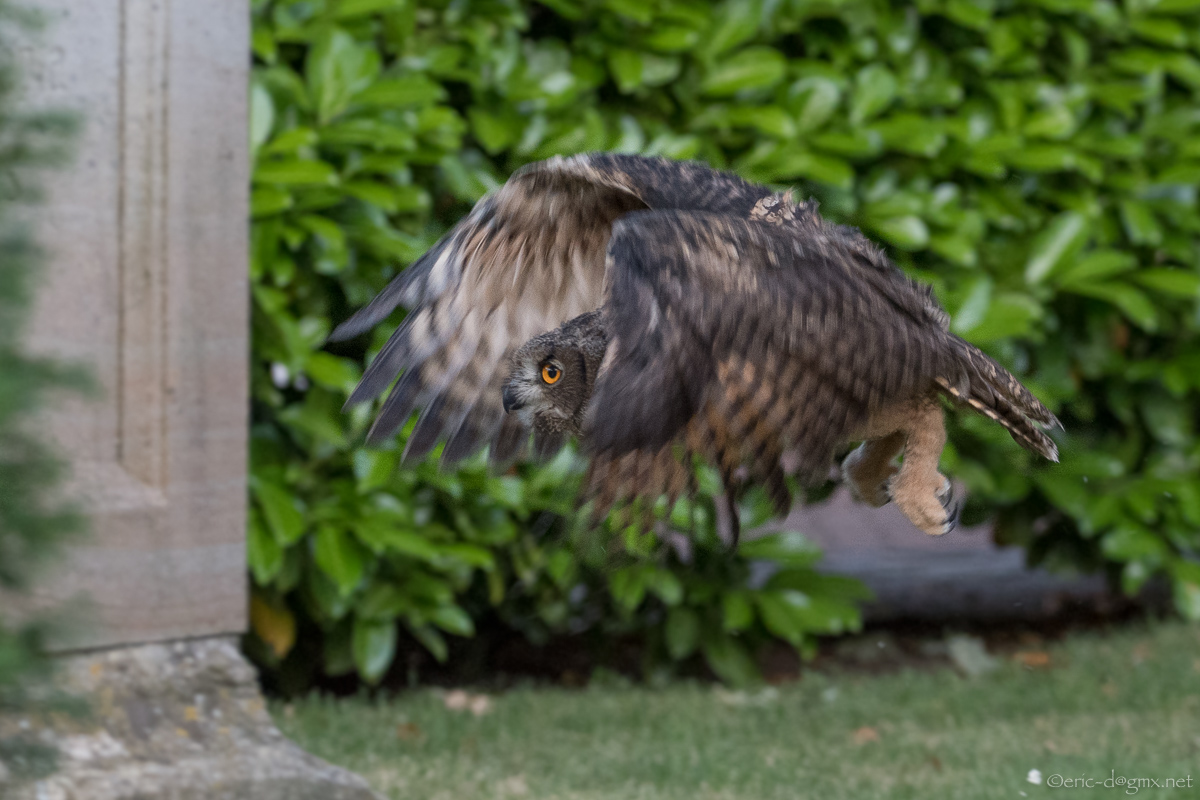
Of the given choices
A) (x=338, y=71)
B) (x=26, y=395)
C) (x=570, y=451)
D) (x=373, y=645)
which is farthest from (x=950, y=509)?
(x=338, y=71)

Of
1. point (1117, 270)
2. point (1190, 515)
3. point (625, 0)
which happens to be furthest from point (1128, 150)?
point (625, 0)

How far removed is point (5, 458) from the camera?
171 cm

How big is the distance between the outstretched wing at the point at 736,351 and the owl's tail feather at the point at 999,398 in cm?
13

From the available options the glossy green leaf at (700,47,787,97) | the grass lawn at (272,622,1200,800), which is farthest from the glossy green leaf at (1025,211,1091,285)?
the grass lawn at (272,622,1200,800)

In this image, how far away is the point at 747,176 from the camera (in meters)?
3.56

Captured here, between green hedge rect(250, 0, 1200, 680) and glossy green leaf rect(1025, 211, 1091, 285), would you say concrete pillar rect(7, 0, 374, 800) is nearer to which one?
green hedge rect(250, 0, 1200, 680)

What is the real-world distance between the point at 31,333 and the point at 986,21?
282 cm

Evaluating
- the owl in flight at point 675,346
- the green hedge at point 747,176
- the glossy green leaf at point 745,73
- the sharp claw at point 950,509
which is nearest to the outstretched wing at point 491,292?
the owl in flight at point 675,346

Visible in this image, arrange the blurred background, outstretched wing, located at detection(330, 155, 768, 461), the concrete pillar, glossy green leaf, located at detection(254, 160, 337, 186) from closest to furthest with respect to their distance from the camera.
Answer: outstretched wing, located at detection(330, 155, 768, 461), the concrete pillar, the blurred background, glossy green leaf, located at detection(254, 160, 337, 186)

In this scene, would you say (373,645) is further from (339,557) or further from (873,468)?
(873,468)

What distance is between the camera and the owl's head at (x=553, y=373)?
7.25 feet

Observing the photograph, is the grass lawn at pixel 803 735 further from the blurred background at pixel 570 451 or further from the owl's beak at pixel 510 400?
the owl's beak at pixel 510 400

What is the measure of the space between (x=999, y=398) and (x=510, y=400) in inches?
33.0

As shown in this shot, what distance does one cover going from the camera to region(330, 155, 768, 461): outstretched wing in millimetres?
2168
